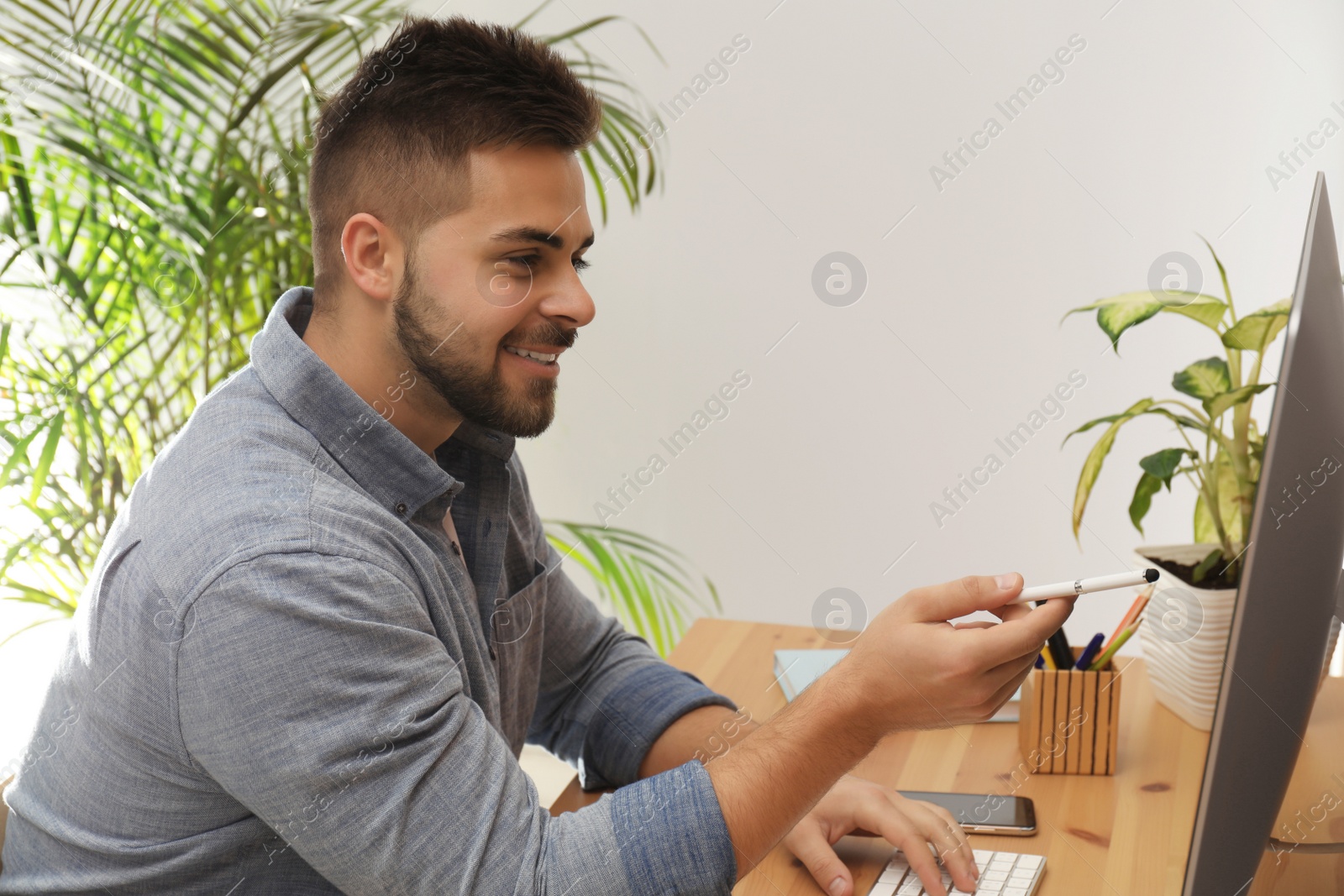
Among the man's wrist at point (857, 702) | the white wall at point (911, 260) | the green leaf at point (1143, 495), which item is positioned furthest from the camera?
the white wall at point (911, 260)

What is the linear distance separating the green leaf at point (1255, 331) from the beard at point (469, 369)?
2.28 feet

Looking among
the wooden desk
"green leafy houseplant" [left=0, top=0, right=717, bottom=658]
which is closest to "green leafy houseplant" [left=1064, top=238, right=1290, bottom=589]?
the wooden desk

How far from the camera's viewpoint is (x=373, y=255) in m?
1.09

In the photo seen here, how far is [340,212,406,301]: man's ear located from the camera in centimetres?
107

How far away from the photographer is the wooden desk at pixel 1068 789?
924 mm

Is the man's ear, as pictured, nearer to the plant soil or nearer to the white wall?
the plant soil

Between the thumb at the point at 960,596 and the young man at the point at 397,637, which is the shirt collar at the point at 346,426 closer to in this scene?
the young man at the point at 397,637

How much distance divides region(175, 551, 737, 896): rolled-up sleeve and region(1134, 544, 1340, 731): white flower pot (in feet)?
2.01

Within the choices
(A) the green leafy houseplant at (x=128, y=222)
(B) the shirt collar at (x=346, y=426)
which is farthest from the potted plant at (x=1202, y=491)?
(A) the green leafy houseplant at (x=128, y=222)

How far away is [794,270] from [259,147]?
41.1 inches

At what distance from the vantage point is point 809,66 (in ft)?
7.23

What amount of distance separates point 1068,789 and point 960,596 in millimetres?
340

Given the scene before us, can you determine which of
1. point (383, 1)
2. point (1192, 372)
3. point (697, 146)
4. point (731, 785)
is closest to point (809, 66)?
point (697, 146)

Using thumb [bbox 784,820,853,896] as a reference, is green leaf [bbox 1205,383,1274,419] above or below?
below
